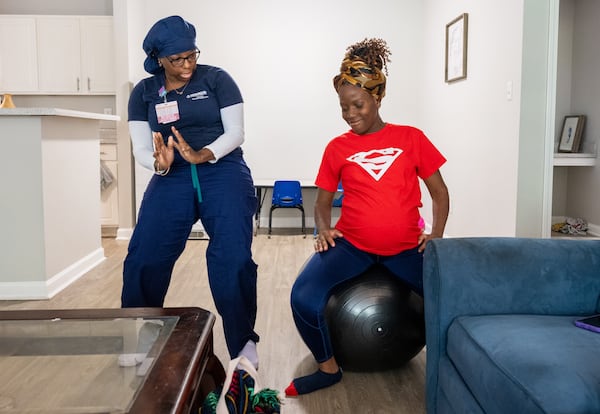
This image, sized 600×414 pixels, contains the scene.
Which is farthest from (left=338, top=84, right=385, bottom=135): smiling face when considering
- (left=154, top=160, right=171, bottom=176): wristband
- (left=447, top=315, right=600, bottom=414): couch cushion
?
(left=447, top=315, right=600, bottom=414): couch cushion

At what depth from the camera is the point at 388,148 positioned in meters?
2.23

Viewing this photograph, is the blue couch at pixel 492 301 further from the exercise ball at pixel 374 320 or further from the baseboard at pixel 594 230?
the baseboard at pixel 594 230

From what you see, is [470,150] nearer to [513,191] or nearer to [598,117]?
[513,191]

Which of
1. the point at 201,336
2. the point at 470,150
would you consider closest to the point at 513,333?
the point at 201,336

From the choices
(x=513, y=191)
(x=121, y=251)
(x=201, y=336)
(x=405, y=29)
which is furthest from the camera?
(x=405, y=29)

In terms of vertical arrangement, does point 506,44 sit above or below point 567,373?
above

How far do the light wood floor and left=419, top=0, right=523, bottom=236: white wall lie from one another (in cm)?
132

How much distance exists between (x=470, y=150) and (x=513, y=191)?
91cm

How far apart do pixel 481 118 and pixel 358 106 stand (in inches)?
92.4

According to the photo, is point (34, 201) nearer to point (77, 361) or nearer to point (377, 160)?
point (377, 160)

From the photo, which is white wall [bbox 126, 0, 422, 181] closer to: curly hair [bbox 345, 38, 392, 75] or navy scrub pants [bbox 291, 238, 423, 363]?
curly hair [bbox 345, 38, 392, 75]

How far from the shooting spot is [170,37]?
6.90ft

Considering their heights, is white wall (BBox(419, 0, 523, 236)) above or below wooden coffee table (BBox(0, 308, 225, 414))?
above

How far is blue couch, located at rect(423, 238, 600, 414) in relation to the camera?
1.48 metres
